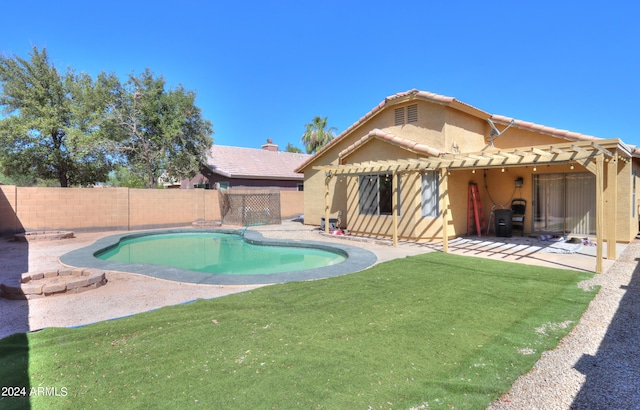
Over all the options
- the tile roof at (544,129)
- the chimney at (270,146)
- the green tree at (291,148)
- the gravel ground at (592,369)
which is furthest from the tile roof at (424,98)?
the green tree at (291,148)

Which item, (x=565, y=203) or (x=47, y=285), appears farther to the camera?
(x=565, y=203)

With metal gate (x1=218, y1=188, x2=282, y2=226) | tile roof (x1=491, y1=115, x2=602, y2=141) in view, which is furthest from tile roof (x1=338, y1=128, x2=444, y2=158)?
metal gate (x1=218, y1=188, x2=282, y2=226)

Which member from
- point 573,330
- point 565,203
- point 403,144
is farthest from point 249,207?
point 573,330

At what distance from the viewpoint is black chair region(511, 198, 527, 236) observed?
1255cm

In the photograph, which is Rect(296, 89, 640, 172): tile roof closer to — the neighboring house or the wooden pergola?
the wooden pergola

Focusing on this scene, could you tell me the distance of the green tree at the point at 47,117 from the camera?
60.0 ft

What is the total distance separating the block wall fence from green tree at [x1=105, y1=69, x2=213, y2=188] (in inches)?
153

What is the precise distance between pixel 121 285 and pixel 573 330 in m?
7.73

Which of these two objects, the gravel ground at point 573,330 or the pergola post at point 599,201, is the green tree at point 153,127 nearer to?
the gravel ground at point 573,330

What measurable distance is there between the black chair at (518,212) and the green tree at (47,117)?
70.3 feet

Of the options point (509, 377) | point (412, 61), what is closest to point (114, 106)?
point (412, 61)

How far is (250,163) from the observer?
85.7 ft

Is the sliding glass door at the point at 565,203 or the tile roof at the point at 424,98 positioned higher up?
the tile roof at the point at 424,98

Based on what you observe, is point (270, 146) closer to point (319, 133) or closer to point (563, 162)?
point (319, 133)
